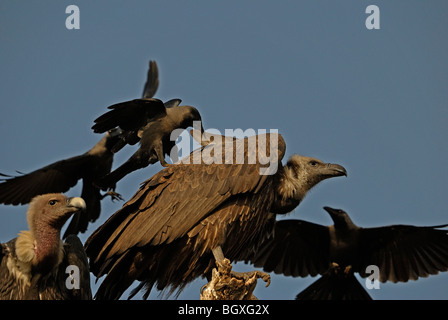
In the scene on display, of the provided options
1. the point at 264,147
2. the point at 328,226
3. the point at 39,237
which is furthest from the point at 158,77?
the point at 39,237

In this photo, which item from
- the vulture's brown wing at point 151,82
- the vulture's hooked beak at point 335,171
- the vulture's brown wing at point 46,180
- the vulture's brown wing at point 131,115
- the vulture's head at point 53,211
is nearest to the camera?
the vulture's head at point 53,211

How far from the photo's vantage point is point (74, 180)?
15.1 meters

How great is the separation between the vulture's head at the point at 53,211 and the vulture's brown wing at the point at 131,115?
8.57 ft

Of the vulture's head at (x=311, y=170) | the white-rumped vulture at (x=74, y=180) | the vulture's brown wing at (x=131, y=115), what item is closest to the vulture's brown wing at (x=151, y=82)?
the white-rumped vulture at (x=74, y=180)

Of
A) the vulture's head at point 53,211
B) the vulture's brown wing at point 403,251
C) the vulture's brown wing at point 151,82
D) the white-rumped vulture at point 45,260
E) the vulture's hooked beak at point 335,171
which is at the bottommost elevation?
the vulture's brown wing at point 403,251

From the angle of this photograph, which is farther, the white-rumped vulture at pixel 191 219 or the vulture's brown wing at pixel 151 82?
the vulture's brown wing at pixel 151 82

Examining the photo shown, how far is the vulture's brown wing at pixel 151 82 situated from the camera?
17844mm

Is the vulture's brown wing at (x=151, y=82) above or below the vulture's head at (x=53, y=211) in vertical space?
above

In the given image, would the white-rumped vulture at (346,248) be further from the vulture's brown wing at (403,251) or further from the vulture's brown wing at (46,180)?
the vulture's brown wing at (46,180)

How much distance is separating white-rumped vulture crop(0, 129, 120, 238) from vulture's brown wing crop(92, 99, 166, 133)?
2171 millimetres

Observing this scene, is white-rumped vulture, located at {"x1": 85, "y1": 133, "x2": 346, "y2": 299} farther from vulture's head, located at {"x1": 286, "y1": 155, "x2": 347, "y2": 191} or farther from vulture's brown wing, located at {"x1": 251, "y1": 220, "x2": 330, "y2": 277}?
vulture's brown wing, located at {"x1": 251, "y1": 220, "x2": 330, "y2": 277}

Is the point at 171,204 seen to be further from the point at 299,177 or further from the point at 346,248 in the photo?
the point at 346,248

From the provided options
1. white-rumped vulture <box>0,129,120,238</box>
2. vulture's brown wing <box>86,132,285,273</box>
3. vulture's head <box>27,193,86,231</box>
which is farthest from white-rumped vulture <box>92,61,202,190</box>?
vulture's head <box>27,193,86,231</box>
